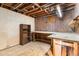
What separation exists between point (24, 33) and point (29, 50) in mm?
353

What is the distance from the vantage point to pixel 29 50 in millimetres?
1651

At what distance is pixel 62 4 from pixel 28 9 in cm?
54

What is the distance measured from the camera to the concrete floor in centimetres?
164

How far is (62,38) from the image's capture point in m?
1.60

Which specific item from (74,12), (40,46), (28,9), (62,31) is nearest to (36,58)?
(40,46)

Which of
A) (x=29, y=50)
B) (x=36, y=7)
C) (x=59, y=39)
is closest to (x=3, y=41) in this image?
(x=29, y=50)

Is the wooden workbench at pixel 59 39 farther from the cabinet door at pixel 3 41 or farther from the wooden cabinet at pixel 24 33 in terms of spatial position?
the cabinet door at pixel 3 41

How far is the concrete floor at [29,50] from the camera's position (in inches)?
64.7

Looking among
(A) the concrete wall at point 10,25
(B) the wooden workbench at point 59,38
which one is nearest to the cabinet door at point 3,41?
(A) the concrete wall at point 10,25

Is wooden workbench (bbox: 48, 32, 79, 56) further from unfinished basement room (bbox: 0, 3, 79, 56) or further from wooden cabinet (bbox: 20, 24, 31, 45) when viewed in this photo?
wooden cabinet (bbox: 20, 24, 31, 45)

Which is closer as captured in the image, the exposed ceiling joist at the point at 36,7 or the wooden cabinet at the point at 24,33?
the exposed ceiling joist at the point at 36,7

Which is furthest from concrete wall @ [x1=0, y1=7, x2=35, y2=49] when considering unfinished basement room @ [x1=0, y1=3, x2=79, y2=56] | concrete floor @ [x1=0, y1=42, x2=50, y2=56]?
concrete floor @ [x1=0, y1=42, x2=50, y2=56]

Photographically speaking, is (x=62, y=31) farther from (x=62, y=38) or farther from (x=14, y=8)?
(x=14, y=8)

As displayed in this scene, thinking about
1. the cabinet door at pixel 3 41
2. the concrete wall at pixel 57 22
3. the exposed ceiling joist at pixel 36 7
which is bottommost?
the cabinet door at pixel 3 41
